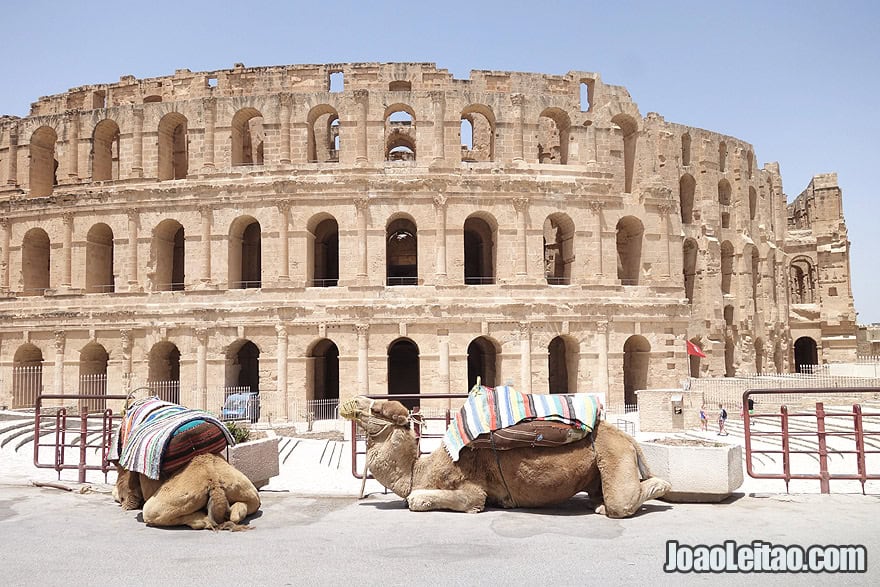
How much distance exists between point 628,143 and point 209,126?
18235mm

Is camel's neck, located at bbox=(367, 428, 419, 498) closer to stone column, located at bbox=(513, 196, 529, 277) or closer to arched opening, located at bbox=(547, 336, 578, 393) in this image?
stone column, located at bbox=(513, 196, 529, 277)

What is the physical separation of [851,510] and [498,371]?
54.8ft

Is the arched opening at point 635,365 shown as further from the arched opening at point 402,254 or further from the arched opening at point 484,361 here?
the arched opening at point 402,254

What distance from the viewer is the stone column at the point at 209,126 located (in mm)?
25062

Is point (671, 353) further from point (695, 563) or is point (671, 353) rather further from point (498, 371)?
point (695, 563)

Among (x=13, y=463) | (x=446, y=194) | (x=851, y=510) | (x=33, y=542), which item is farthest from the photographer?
(x=446, y=194)

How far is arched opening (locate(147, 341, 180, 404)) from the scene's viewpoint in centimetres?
2428

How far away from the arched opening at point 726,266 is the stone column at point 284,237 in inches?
914

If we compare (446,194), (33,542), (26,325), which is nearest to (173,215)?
(26,325)

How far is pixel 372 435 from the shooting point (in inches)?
326

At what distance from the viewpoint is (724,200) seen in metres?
33.9

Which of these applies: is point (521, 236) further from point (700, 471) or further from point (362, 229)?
point (700, 471)

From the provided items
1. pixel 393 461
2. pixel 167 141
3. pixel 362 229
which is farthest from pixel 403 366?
pixel 393 461

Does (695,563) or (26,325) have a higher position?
(26,325)
